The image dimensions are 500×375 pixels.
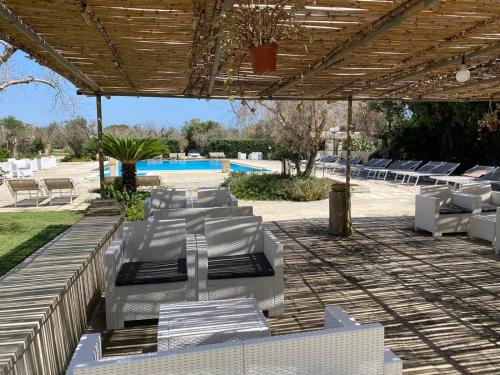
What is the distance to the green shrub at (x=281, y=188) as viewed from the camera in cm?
1198

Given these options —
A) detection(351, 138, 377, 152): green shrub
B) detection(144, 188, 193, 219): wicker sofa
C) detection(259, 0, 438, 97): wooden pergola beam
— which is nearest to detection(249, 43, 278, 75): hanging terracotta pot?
detection(259, 0, 438, 97): wooden pergola beam

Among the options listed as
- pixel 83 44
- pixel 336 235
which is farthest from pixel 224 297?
pixel 336 235

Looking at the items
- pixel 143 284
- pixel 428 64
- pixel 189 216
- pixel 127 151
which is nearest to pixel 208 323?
pixel 143 284

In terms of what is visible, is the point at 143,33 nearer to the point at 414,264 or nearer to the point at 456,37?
the point at 456,37

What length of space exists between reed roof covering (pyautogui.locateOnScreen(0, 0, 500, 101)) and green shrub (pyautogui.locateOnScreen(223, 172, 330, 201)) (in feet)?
17.7

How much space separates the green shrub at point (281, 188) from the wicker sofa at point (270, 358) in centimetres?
1000

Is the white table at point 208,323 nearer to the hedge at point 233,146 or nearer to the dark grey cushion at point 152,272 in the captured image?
the dark grey cushion at point 152,272

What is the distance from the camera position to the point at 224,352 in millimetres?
1778

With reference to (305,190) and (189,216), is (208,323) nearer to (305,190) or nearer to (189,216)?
(189,216)

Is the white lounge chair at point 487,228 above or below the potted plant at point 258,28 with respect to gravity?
below

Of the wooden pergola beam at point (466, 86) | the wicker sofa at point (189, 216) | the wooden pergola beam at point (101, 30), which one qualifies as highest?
the wooden pergola beam at point (101, 30)

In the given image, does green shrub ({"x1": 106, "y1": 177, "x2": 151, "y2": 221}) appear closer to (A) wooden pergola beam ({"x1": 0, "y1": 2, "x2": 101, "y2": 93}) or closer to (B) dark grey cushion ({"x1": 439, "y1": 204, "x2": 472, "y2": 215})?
(A) wooden pergola beam ({"x1": 0, "y1": 2, "x2": 101, "y2": 93})

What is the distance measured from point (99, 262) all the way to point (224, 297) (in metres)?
1.55

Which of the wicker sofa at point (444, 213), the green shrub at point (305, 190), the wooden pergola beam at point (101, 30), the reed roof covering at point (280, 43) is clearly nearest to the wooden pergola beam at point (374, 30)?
the reed roof covering at point (280, 43)
